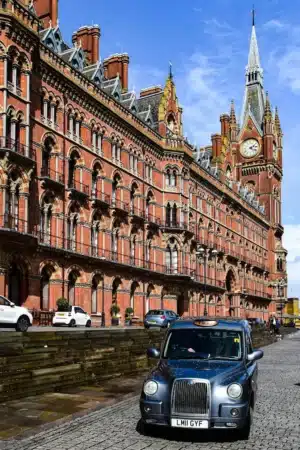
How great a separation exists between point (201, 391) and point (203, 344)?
1.56m

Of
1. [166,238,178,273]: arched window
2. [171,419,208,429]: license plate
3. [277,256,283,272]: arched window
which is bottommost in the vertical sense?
[171,419,208,429]: license plate

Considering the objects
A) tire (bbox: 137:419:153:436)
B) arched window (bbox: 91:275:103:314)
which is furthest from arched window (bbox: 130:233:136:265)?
tire (bbox: 137:419:153:436)

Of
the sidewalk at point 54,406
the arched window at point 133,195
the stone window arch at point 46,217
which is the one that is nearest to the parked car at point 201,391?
the sidewalk at point 54,406

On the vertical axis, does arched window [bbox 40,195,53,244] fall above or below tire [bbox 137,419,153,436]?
above

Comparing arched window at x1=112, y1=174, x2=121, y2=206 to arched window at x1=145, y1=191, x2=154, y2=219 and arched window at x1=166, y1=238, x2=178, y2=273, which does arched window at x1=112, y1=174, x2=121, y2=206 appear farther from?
arched window at x1=166, y1=238, x2=178, y2=273

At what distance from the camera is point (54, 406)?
12.0 meters

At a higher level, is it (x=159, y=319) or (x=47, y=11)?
(x=47, y=11)

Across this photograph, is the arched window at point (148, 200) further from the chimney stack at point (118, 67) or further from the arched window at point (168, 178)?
the chimney stack at point (118, 67)

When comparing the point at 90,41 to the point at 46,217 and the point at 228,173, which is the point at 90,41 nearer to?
the point at 46,217

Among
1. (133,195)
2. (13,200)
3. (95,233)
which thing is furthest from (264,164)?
(13,200)

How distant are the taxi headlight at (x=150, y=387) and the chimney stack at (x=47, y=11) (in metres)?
39.1

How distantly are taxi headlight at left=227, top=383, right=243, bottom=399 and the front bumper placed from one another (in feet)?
0.48

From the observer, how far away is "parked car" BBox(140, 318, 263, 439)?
9.28 m

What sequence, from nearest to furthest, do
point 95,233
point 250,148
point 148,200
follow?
1. point 95,233
2. point 148,200
3. point 250,148
